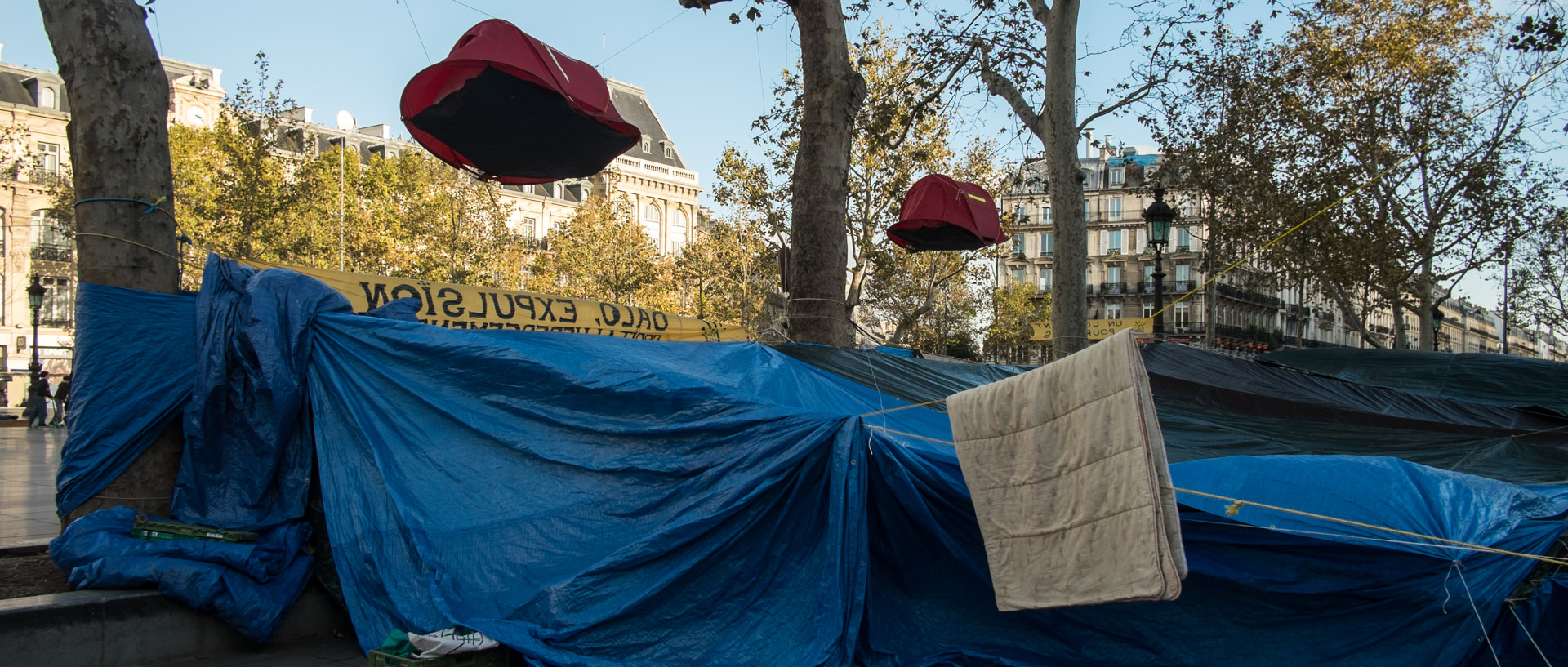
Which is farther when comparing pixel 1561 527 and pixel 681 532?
pixel 681 532

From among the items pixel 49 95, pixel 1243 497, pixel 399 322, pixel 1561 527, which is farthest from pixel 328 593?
pixel 49 95

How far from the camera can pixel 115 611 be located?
4480mm

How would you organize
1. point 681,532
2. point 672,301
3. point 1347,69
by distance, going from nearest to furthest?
point 681,532
point 1347,69
point 672,301

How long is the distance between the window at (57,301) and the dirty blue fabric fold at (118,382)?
46.4 metres

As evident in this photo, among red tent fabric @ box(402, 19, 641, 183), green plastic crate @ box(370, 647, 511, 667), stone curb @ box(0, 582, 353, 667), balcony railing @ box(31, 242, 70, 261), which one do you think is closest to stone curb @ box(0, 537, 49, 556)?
stone curb @ box(0, 582, 353, 667)

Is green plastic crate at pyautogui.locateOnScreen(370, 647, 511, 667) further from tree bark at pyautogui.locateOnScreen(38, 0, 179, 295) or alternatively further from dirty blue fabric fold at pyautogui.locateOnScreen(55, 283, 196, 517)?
tree bark at pyautogui.locateOnScreen(38, 0, 179, 295)

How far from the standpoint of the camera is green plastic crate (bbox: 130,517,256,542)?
498 cm

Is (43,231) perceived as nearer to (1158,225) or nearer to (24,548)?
(24,548)

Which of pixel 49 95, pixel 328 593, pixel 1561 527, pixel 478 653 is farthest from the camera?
pixel 49 95

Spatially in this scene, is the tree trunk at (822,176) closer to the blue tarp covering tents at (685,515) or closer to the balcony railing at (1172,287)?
the blue tarp covering tents at (685,515)

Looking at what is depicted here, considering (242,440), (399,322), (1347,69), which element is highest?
(1347,69)

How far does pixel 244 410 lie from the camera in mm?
5371

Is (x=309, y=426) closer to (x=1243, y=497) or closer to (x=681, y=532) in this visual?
(x=681, y=532)

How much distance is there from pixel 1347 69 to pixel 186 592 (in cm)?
2633
